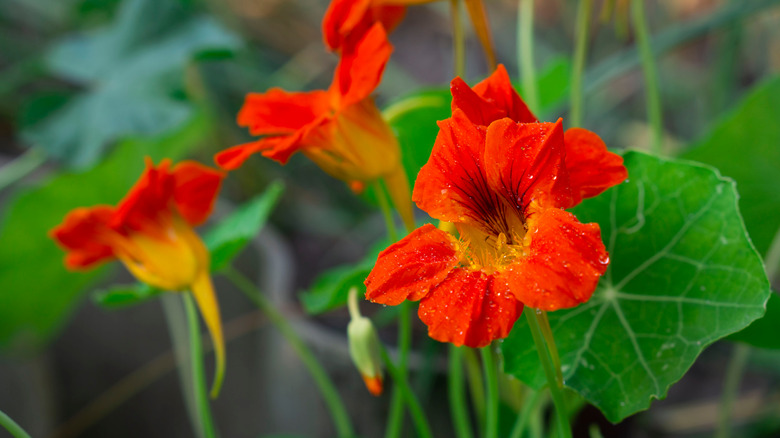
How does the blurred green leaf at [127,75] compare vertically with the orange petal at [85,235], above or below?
below

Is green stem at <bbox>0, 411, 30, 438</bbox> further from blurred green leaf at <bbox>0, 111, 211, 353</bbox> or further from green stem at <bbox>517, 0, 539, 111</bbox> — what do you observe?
blurred green leaf at <bbox>0, 111, 211, 353</bbox>

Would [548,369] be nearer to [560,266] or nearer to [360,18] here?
[560,266]

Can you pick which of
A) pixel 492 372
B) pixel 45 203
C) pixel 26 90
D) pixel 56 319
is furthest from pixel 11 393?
pixel 492 372

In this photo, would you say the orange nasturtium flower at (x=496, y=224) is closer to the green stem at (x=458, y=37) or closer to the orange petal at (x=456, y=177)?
the orange petal at (x=456, y=177)

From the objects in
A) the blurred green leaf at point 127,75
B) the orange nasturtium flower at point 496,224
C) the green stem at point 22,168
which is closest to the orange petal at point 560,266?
the orange nasturtium flower at point 496,224

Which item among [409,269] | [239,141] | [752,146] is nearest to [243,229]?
[409,269]

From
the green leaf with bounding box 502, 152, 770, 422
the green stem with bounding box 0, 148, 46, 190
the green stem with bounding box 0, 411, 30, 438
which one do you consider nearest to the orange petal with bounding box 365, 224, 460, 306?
the green leaf with bounding box 502, 152, 770, 422

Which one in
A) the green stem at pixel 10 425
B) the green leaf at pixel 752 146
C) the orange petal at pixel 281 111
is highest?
the orange petal at pixel 281 111

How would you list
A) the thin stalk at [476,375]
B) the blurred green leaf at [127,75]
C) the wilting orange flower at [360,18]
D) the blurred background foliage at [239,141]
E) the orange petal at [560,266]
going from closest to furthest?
the orange petal at [560,266] < the wilting orange flower at [360,18] < the thin stalk at [476,375] < the blurred background foliage at [239,141] < the blurred green leaf at [127,75]
